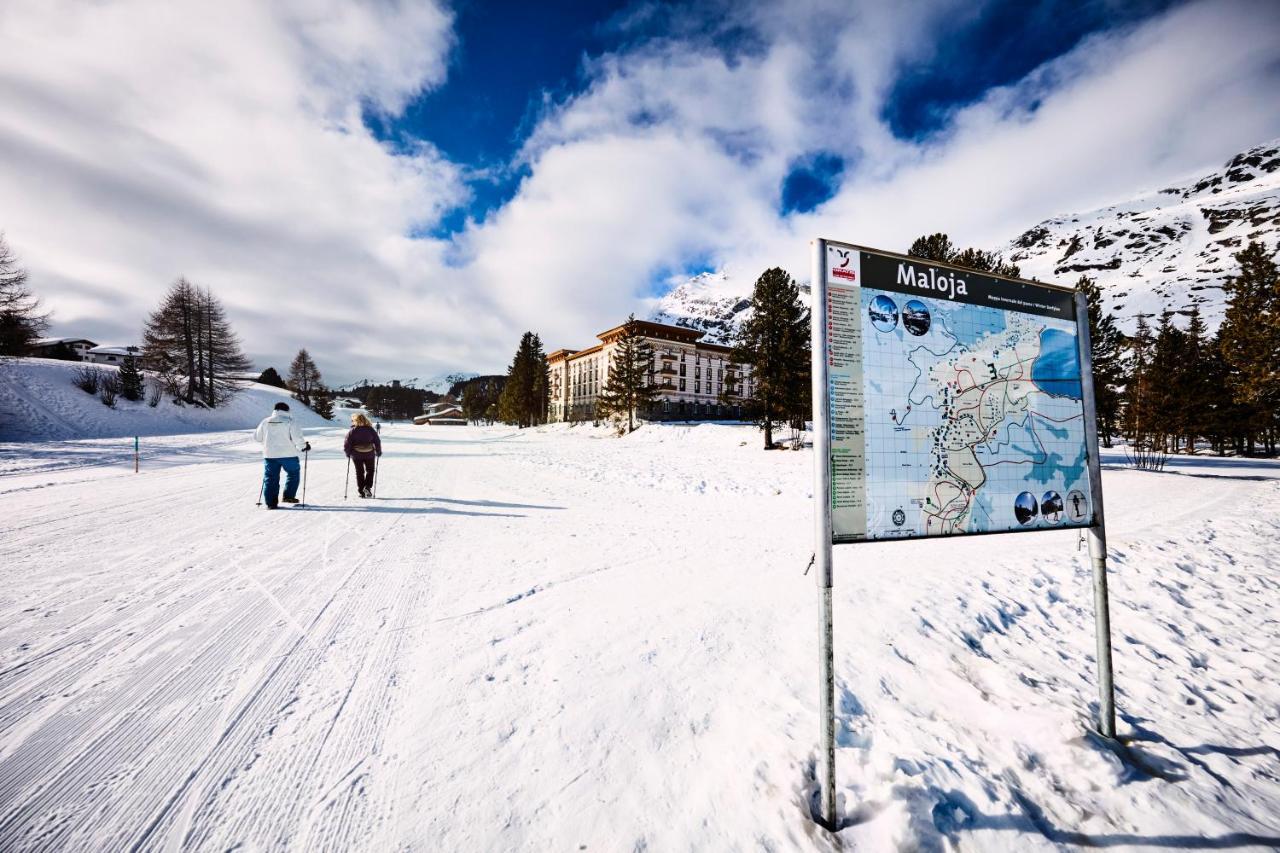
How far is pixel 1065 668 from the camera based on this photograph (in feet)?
11.3

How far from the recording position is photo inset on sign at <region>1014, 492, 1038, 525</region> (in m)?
2.57

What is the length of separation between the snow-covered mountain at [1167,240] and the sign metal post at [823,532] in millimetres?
72868

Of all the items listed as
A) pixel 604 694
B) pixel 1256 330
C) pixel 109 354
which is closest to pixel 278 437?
pixel 604 694

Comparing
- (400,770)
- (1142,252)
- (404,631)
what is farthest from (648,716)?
(1142,252)

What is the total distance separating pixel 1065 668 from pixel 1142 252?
213 meters

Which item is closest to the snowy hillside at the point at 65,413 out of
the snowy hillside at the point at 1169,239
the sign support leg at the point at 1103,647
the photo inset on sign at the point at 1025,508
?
the photo inset on sign at the point at 1025,508

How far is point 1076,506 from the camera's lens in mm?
2713

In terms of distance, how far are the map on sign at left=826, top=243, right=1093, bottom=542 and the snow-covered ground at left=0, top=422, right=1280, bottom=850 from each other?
1346mm

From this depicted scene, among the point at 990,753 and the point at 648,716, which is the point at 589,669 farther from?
the point at 990,753

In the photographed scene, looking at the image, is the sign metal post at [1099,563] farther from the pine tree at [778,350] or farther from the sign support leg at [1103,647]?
the pine tree at [778,350]

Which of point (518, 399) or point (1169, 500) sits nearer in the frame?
point (1169, 500)

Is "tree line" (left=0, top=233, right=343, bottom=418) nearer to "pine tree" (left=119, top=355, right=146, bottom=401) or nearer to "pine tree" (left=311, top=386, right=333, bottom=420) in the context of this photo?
"pine tree" (left=119, top=355, right=146, bottom=401)

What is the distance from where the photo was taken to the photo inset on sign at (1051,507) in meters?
2.64

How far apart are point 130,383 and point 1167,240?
9467 inches
